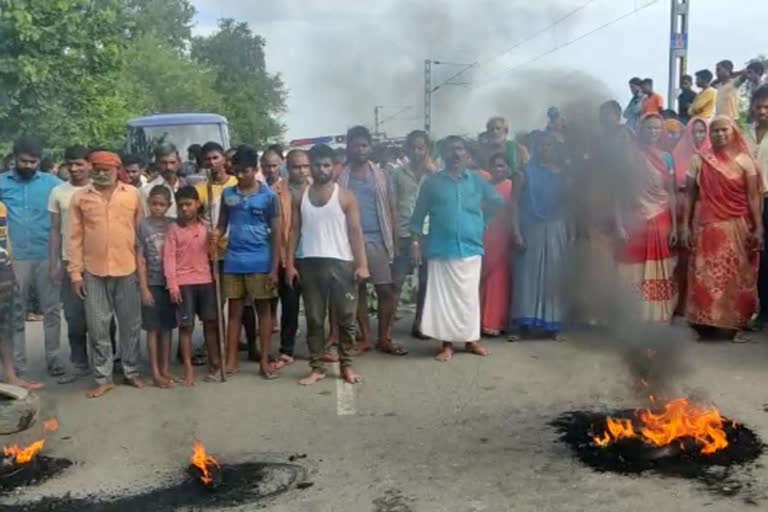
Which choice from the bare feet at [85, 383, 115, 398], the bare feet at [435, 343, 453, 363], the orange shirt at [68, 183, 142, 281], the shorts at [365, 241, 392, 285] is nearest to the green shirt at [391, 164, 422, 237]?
the shorts at [365, 241, 392, 285]

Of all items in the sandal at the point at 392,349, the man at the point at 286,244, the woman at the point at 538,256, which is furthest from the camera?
the woman at the point at 538,256

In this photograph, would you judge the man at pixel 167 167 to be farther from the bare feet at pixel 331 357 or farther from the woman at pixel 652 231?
the woman at pixel 652 231

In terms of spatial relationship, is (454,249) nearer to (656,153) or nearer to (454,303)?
(454,303)

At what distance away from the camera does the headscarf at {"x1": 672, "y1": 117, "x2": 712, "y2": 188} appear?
7570 mm

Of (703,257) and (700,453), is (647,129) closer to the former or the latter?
(703,257)

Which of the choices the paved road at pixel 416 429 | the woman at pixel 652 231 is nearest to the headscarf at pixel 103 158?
the paved road at pixel 416 429

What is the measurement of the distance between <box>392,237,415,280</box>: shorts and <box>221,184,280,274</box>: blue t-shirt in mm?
1381

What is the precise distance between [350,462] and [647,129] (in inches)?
165

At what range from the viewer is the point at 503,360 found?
22.4ft

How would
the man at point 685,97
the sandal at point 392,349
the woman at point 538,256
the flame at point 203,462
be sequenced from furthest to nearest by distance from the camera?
the man at point 685,97 < the woman at point 538,256 < the sandal at point 392,349 < the flame at point 203,462

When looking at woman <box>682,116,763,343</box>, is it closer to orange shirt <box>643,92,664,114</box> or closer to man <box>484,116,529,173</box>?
man <box>484,116,529,173</box>

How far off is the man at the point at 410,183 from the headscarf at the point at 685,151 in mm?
2150

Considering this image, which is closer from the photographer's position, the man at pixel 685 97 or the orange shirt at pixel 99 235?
the orange shirt at pixel 99 235

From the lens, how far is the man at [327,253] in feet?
20.7
